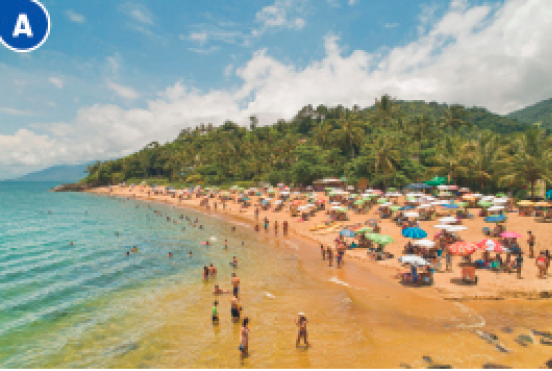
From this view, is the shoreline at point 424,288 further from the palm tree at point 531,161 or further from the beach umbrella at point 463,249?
the palm tree at point 531,161

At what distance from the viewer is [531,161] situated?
84.7 ft

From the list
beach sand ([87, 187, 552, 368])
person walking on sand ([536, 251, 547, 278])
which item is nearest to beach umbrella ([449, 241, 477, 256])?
beach sand ([87, 187, 552, 368])

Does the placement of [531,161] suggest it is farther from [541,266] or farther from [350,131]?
[350,131]

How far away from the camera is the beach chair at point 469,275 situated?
48.3 feet

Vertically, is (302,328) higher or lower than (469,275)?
lower

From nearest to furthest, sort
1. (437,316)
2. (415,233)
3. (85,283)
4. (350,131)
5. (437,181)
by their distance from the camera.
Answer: (437,316), (415,233), (85,283), (437,181), (350,131)

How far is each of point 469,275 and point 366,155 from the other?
33.3m

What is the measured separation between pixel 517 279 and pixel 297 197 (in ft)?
105

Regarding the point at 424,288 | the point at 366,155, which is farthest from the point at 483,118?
the point at 424,288

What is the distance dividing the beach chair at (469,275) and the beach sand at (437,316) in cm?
36

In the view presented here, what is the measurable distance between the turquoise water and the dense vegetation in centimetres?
2426

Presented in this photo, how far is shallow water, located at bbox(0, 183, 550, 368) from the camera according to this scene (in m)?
10.1

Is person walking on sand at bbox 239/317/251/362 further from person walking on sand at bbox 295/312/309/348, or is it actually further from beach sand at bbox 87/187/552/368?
person walking on sand at bbox 295/312/309/348

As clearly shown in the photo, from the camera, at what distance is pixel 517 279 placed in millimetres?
14445
